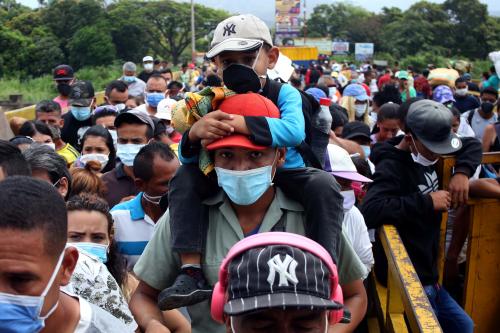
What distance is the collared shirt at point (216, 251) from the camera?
2.66 metres

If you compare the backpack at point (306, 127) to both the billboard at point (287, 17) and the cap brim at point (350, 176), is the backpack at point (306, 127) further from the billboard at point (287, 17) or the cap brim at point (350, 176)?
the billboard at point (287, 17)

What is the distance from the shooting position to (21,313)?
2.07m

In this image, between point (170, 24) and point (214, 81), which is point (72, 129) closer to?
point (214, 81)

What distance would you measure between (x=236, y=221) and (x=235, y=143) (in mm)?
323

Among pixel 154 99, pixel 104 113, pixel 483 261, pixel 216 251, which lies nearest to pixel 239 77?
pixel 216 251

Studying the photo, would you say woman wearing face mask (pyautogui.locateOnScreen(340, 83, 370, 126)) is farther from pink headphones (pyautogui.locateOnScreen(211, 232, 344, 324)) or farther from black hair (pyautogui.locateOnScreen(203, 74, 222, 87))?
pink headphones (pyautogui.locateOnScreen(211, 232, 344, 324))

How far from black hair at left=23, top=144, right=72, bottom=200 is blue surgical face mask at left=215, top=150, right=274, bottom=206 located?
167cm

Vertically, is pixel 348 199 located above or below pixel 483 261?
above

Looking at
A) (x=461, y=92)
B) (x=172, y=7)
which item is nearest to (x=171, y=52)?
(x=172, y=7)

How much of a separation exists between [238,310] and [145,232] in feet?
7.57

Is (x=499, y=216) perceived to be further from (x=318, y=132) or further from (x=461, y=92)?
(x=461, y=92)

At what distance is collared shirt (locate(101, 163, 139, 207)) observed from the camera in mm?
5070

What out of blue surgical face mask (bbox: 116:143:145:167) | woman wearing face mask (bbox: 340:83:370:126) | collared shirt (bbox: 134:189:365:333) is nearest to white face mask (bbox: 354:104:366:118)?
woman wearing face mask (bbox: 340:83:370:126)

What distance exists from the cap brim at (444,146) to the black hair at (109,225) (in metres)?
1.92
